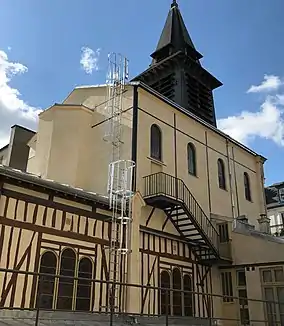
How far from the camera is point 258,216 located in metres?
20.9

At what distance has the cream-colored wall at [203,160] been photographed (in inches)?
614

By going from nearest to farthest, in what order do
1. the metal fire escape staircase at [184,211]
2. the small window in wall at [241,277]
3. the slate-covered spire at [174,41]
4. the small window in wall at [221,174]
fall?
1. the metal fire escape staircase at [184,211]
2. the small window in wall at [241,277]
3. the small window in wall at [221,174]
4. the slate-covered spire at [174,41]

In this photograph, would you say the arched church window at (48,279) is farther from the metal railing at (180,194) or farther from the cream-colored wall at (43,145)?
the cream-colored wall at (43,145)

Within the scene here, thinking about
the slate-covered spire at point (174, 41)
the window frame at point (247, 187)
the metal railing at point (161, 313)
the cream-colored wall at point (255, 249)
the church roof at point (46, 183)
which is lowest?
the metal railing at point (161, 313)

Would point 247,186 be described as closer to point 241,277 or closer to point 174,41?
point 241,277

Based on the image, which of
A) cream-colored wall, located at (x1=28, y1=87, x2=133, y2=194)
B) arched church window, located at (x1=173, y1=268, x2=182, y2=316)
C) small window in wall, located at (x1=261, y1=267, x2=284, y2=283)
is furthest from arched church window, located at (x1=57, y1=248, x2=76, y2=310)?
small window in wall, located at (x1=261, y1=267, x2=284, y2=283)

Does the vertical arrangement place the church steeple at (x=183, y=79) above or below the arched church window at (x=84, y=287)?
above

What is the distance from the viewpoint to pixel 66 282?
1112 cm

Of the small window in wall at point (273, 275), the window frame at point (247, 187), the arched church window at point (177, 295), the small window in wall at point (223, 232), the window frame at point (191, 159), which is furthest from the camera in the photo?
the window frame at point (247, 187)

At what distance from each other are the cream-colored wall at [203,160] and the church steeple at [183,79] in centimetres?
251

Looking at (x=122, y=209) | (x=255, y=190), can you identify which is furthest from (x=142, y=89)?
(x=255, y=190)

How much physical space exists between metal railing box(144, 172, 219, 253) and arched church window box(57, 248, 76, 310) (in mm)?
3812

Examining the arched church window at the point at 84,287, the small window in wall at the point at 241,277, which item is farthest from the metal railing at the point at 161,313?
the small window in wall at the point at 241,277

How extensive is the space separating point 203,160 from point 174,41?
1028 centimetres
